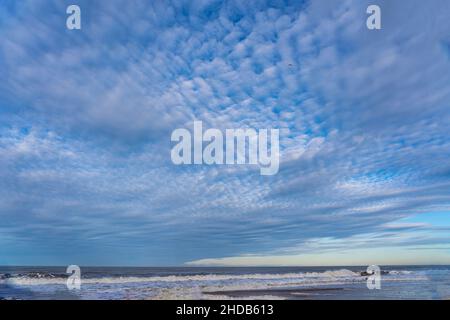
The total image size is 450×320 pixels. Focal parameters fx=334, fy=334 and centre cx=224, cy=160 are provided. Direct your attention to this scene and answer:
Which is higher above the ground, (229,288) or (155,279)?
(229,288)

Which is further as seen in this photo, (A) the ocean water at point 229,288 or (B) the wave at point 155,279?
(B) the wave at point 155,279

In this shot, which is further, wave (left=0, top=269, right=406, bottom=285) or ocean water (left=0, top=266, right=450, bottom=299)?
wave (left=0, top=269, right=406, bottom=285)

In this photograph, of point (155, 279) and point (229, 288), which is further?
point (155, 279)
